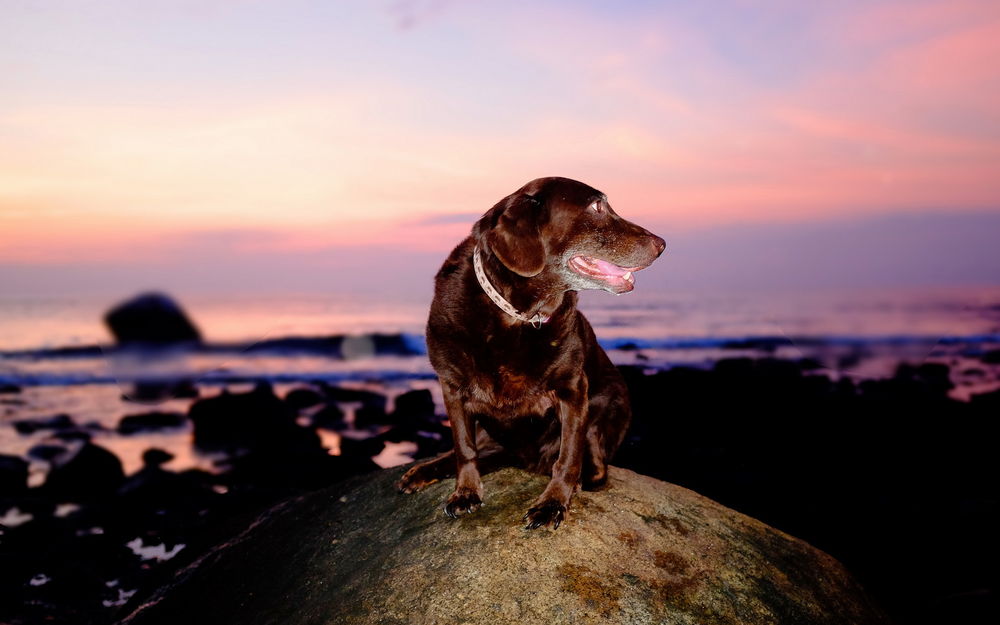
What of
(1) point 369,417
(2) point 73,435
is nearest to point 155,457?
(1) point 369,417

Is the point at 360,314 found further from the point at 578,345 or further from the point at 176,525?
the point at 578,345

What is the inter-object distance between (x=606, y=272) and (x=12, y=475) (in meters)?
12.9

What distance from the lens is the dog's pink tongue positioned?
382 centimetres

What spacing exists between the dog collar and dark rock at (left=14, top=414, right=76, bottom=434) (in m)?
17.8

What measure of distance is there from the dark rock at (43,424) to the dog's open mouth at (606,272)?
60.2ft

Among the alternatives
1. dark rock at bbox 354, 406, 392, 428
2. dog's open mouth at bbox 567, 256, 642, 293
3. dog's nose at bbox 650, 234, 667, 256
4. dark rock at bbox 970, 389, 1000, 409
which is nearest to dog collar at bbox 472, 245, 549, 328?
dog's open mouth at bbox 567, 256, 642, 293

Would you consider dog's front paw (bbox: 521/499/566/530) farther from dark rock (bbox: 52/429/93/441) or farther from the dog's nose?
dark rock (bbox: 52/429/93/441)

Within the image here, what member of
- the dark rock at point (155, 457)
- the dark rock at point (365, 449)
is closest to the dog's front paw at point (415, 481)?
the dark rock at point (365, 449)

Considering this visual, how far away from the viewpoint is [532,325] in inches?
154

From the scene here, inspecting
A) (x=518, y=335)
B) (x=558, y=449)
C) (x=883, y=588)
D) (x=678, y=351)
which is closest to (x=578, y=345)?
(x=518, y=335)

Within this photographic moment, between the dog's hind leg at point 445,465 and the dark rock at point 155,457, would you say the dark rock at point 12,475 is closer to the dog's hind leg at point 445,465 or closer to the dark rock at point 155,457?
the dark rock at point 155,457

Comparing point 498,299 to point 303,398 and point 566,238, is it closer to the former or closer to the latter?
point 566,238

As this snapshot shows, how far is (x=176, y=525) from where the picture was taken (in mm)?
8461

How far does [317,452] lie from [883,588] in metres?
8.78
